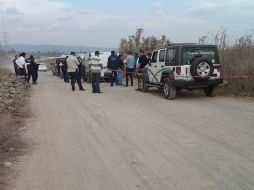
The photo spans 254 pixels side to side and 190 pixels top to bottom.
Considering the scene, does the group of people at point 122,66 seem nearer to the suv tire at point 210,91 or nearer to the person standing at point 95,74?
the person standing at point 95,74

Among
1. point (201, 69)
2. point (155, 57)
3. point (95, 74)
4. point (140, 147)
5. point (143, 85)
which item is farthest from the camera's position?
point (143, 85)

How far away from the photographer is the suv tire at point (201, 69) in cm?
1666

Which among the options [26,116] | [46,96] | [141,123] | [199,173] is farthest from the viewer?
[46,96]

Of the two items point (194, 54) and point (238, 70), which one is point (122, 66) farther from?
point (194, 54)

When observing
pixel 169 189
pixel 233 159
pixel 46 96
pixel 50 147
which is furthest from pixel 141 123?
pixel 46 96

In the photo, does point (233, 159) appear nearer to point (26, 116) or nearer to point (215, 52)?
point (26, 116)

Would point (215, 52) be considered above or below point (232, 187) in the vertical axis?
above

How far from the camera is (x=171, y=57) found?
690 inches

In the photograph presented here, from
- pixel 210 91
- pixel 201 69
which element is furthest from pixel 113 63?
pixel 201 69

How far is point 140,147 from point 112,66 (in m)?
15.9

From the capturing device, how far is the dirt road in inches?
275

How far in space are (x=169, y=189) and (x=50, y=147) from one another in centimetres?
353

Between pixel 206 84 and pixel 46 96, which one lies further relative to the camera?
pixel 46 96

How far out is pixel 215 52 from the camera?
17531 mm
